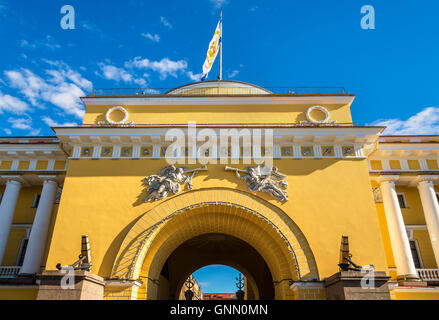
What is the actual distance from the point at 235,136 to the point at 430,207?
29.3 ft

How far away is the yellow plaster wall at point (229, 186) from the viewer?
11.9 metres

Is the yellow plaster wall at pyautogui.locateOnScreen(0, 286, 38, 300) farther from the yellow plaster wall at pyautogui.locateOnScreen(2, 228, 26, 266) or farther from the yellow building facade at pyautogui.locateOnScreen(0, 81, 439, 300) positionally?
the yellow plaster wall at pyautogui.locateOnScreen(2, 228, 26, 266)

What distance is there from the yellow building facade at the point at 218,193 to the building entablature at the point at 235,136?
A: 0.05 metres

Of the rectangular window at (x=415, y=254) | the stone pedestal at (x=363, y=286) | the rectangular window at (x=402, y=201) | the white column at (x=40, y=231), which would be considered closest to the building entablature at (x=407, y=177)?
the rectangular window at (x=402, y=201)

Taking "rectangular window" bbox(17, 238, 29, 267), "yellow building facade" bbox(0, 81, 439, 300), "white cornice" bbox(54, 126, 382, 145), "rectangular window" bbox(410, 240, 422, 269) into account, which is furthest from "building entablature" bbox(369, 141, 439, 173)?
"rectangular window" bbox(17, 238, 29, 267)

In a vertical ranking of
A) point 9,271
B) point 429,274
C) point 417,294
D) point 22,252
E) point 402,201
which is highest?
point 402,201

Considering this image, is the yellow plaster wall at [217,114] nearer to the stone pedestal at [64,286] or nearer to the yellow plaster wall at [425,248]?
the yellow plaster wall at [425,248]

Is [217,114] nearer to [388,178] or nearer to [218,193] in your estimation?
[218,193]

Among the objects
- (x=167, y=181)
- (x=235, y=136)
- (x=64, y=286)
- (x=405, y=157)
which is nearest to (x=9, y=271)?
(x=64, y=286)

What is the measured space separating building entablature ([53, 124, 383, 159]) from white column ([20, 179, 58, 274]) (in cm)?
265

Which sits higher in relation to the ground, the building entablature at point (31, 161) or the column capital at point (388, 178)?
the building entablature at point (31, 161)

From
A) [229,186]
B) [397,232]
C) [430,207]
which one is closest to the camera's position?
[229,186]

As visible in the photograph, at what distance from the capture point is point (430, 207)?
14.5 m
